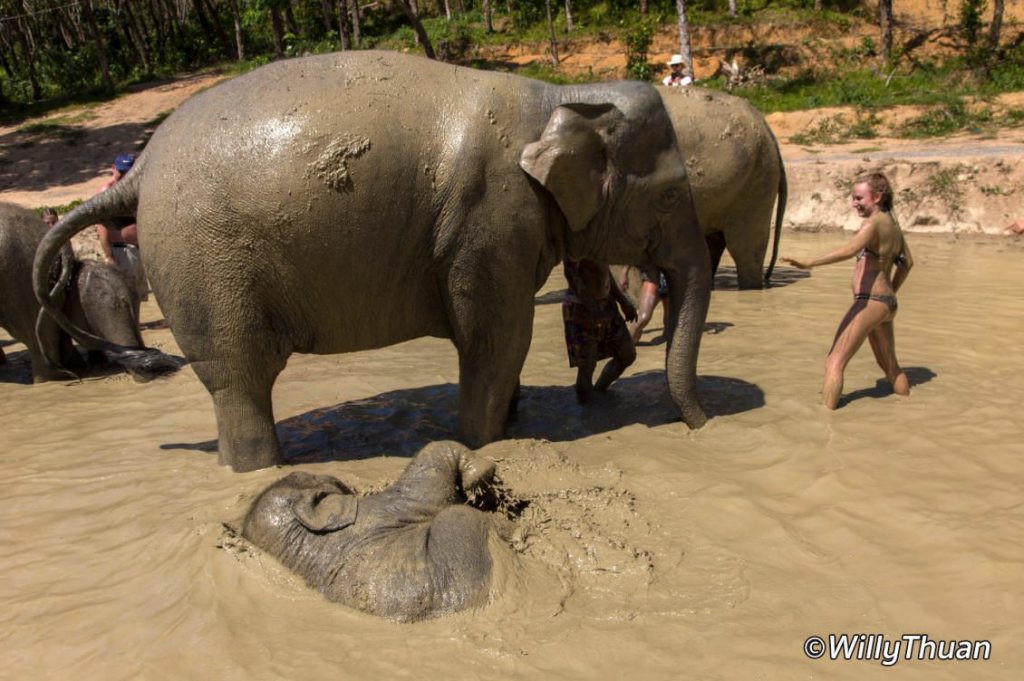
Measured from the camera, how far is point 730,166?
8.02m

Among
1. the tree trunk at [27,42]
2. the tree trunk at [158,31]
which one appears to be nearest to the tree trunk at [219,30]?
the tree trunk at [158,31]

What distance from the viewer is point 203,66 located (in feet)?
119

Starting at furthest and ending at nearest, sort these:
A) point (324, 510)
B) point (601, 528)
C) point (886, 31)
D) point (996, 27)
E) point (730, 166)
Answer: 1. point (886, 31)
2. point (996, 27)
3. point (730, 166)
4. point (601, 528)
5. point (324, 510)

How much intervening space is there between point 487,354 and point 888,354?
2.54m

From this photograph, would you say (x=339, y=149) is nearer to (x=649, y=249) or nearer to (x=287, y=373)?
(x=649, y=249)

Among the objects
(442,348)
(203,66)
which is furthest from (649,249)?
(203,66)

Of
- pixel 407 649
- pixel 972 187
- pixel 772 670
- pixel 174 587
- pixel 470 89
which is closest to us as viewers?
pixel 772 670

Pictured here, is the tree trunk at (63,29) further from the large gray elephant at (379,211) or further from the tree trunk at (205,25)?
the large gray elephant at (379,211)

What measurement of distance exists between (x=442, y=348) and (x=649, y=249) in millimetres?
2981

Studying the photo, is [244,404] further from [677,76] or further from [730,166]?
[677,76]

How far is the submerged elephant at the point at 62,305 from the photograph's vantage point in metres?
7.17

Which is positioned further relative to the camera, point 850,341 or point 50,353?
point 50,353

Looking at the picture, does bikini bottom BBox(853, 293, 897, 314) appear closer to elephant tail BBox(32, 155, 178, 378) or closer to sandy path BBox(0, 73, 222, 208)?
elephant tail BBox(32, 155, 178, 378)

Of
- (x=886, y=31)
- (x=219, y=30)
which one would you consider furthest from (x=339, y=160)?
(x=219, y=30)
